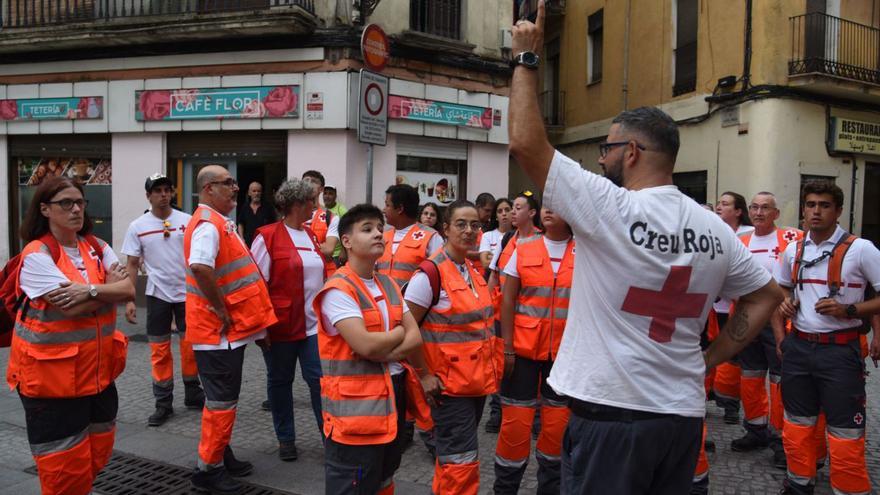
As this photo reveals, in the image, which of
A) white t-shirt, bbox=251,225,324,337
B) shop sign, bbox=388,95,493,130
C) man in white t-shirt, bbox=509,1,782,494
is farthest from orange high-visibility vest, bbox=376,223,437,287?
shop sign, bbox=388,95,493,130

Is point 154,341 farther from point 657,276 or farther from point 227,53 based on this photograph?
point 227,53

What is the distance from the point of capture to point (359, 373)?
316cm

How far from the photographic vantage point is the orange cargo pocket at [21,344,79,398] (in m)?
3.43

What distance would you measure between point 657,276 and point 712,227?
13.1 inches

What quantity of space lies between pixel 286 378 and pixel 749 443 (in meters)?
3.77

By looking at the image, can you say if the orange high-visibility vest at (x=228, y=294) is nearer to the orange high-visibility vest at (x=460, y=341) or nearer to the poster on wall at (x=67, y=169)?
the orange high-visibility vest at (x=460, y=341)

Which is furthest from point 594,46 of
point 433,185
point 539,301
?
point 539,301

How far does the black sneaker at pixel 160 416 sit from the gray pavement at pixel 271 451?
60 mm

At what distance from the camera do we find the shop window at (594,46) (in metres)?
18.0

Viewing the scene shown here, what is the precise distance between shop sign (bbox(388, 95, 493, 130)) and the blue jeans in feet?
22.2

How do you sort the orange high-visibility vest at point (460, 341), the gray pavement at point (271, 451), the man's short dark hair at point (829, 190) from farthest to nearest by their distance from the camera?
the gray pavement at point (271, 451), the man's short dark hair at point (829, 190), the orange high-visibility vest at point (460, 341)

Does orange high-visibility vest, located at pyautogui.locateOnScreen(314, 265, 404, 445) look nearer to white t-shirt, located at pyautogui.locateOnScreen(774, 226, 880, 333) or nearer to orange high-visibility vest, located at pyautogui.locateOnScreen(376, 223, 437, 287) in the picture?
orange high-visibility vest, located at pyautogui.locateOnScreen(376, 223, 437, 287)

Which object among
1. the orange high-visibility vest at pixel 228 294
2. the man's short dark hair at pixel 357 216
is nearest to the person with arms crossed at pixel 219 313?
the orange high-visibility vest at pixel 228 294

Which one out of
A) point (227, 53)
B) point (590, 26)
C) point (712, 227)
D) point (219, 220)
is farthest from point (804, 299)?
point (590, 26)
